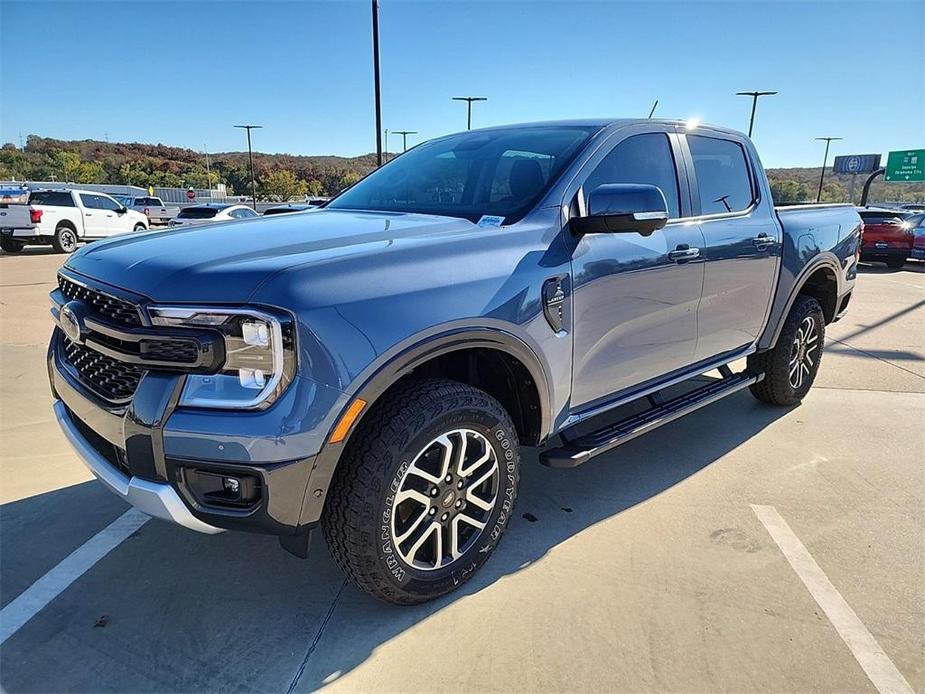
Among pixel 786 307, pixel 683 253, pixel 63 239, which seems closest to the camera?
pixel 683 253

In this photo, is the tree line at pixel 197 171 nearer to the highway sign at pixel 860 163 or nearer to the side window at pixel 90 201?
the highway sign at pixel 860 163

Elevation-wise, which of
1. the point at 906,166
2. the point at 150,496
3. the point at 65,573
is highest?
the point at 906,166

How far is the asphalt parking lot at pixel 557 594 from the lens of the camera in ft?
6.81

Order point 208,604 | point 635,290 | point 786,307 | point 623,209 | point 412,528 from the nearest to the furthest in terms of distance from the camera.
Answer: point 412,528 → point 208,604 → point 623,209 → point 635,290 → point 786,307

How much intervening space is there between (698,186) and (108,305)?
3059 mm

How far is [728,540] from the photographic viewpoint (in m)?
2.90

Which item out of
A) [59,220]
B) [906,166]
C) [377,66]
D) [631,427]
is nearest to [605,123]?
[631,427]

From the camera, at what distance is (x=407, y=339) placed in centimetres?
206

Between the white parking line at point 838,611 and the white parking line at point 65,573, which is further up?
the white parking line at point 838,611

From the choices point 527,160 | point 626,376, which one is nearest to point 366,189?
point 527,160

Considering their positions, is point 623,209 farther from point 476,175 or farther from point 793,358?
point 793,358

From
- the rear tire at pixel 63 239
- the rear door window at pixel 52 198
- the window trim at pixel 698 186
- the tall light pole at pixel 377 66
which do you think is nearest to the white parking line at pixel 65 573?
the window trim at pixel 698 186

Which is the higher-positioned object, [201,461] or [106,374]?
[106,374]

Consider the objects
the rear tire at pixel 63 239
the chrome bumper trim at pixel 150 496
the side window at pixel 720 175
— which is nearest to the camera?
the chrome bumper trim at pixel 150 496
